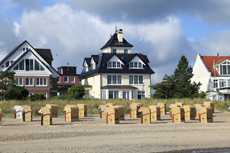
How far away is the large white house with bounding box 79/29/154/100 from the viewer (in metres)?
59.0

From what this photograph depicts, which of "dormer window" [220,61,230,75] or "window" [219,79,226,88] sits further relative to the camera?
"dormer window" [220,61,230,75]

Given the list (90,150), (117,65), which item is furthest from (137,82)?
(90,150)

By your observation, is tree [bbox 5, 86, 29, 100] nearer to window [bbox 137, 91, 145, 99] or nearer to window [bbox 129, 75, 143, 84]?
window [bbox 129, 75, 143, 84]

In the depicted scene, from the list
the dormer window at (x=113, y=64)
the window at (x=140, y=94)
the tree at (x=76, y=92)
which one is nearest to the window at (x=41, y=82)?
the tree at (x=76, y=92)

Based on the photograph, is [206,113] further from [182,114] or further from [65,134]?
[65,134]

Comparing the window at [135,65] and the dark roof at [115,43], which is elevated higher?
the dark roof at [115,43]

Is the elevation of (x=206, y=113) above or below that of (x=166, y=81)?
below

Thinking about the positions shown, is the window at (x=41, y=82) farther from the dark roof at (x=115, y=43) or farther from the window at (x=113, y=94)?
the dark roof at (x=115, y=43)

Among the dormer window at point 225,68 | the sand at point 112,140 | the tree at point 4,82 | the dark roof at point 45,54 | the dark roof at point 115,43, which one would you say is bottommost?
the sand at point 112,140

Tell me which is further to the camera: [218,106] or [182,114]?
[218,106]

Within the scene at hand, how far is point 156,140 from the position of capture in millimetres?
16359

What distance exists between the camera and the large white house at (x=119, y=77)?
5903 centimetres

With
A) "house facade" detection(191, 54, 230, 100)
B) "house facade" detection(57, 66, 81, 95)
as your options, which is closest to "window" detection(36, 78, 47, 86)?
"house facade" detection(191, 54, 230, 100)

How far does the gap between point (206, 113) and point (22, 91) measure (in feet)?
86.7
